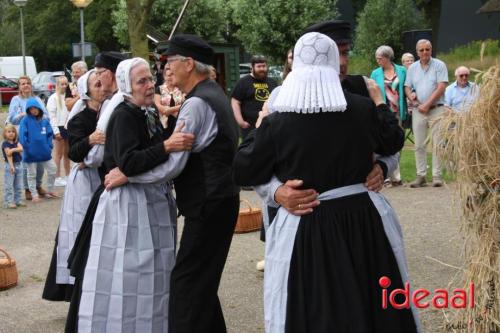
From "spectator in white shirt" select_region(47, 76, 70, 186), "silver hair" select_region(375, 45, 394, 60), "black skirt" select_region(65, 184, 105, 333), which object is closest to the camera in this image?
"black skirt" select_region(65, 184, 105, 333)

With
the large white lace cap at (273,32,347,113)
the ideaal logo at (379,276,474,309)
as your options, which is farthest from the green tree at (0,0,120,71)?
the large white lace cap at (273,32,347,113)

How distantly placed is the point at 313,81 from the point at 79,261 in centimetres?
217

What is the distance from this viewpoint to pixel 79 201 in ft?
20.0

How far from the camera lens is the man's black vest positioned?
4.93 metres

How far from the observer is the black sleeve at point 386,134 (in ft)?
13.4

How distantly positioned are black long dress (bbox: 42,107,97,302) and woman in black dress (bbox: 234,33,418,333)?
6.88 feet

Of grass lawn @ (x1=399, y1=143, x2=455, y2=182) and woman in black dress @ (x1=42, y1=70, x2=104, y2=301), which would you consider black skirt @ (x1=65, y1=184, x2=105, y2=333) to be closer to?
woman in black dress @ (x1=42, y1=70, x2=104, y2=301)

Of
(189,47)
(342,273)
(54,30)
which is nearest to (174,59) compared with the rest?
(189,47)

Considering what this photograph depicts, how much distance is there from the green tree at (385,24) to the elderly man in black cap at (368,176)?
2792cm

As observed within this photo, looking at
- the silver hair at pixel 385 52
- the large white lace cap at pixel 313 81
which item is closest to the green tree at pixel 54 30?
the silver hair at pixel 385 52

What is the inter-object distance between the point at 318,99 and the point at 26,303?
13.2ft

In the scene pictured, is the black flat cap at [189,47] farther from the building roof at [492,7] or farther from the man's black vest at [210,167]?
the building roof at [492,7]

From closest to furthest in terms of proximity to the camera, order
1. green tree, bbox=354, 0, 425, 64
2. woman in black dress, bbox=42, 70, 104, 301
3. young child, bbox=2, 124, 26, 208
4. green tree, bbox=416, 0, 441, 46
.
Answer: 1. woman in black dress, bbox=42, 70, 104, 301
2. young child, bbox=2, 124, 26, 208
3. green tree, bbox=354, 0, 425, 64
4. green tree, bbox=416, 0, 441, 46

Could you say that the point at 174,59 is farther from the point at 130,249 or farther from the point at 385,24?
the point at 385,24
